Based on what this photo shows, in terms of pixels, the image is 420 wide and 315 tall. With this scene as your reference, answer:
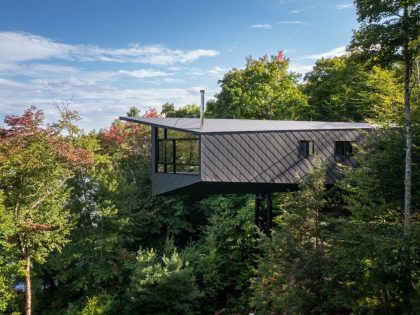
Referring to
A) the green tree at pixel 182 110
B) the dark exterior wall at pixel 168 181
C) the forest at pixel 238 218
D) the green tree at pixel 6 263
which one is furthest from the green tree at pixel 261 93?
the green tree at pixel 6 263

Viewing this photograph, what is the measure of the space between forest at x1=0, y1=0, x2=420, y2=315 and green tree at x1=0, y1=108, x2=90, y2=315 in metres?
0.05

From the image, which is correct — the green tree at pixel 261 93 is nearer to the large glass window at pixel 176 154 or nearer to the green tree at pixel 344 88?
the green tree at pixel 344 88

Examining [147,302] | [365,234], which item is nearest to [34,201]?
[147,302]

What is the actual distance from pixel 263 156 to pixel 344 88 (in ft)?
42.1

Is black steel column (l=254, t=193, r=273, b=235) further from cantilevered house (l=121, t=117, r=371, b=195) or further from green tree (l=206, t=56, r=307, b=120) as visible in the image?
green tree (l=206, t=56, r=307, b=120)

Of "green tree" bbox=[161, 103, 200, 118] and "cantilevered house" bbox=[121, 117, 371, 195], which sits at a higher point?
"green tree" bbox=[161, 103, 200, 118]

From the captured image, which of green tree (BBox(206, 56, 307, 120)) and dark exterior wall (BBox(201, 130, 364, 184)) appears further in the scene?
green tree (BBox(206, 56, 307, 120))

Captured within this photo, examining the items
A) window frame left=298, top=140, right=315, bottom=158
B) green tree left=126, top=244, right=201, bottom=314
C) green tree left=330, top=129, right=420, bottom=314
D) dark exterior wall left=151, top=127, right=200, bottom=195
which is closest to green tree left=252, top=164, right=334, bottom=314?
green tree left=330, top=129, right=420, bottom=314

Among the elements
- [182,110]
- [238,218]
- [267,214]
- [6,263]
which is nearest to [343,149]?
[267,214]

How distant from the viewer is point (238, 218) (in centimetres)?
1512

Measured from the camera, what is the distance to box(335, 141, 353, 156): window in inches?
490

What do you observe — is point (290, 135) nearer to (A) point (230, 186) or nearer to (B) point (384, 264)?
(A) point (230, 186)

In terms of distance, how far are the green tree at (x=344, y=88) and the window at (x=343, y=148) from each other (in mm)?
5976

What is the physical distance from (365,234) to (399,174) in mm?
2852
